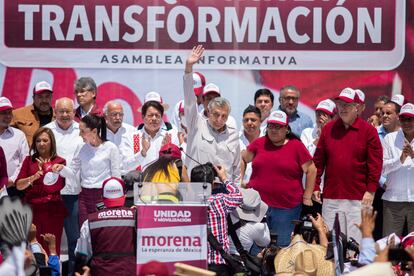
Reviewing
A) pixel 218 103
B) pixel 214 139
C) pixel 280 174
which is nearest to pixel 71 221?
pixel 214 139

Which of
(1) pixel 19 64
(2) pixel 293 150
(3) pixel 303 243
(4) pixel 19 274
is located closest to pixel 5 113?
(1) pixel 19 64

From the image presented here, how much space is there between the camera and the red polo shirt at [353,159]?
13.0m

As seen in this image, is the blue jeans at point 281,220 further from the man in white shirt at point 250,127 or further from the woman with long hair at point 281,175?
the man in white shirt at point 250,127

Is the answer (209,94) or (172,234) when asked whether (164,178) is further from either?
(209,94)

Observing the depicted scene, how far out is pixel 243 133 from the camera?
1403cm

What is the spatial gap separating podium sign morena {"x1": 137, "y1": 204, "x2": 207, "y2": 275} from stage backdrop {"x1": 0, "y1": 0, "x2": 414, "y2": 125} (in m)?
4.14

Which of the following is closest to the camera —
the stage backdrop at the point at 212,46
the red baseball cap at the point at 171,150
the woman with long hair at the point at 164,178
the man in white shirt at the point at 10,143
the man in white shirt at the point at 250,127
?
the woman with long hair at the point at 164,178

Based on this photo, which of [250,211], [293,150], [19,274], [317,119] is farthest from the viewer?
[317,119]

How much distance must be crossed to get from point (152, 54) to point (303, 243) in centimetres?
410

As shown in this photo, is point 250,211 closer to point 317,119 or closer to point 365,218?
point 317,119

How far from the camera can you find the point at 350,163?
514 inches

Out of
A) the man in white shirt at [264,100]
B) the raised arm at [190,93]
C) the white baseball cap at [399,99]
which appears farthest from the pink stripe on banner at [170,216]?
the white baseball cap at [399,99]

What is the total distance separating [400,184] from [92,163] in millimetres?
2978

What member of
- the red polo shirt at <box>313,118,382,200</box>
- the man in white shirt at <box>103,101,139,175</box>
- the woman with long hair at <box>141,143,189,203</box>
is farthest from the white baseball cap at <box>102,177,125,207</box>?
the red polo shirt at <box>313,118,382,200</box>
